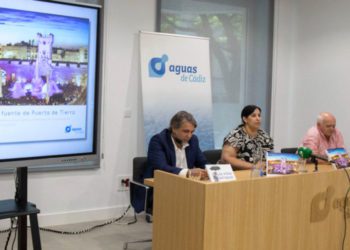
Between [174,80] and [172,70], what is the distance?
0.11 metres

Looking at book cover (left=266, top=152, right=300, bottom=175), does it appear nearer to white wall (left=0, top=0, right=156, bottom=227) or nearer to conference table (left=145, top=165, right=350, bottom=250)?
conference table (left=145, top=165, right=350, bottom=250)

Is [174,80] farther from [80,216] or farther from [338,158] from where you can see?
[338,158]

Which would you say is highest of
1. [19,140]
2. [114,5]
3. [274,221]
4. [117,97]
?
[114,5]

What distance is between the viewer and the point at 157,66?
4.91 meters

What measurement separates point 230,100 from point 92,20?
263 centimetres

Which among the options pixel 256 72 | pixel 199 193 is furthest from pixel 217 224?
pixel 256 72

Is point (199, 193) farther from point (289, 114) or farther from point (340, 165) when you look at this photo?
point (289, 114)

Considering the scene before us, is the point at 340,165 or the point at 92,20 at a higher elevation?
the point at 92,20

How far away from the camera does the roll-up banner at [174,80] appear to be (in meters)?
4.85

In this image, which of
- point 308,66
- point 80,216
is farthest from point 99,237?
point 308,66

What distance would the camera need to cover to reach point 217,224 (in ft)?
8.29

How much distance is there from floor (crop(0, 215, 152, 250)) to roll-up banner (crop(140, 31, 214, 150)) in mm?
889

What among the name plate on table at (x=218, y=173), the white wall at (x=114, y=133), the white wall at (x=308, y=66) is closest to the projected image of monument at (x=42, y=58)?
the name plate on table at (x=218, y=173)

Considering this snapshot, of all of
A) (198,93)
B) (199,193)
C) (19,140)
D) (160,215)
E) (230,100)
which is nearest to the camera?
(199,193)
